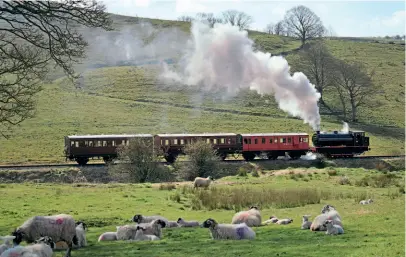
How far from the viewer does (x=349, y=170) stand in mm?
48875

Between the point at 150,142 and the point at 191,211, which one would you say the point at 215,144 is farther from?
the point at 191,211

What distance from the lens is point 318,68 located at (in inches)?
4163

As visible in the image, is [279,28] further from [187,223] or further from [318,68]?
[187,223]

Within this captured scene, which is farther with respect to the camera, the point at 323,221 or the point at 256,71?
the point at 256,71

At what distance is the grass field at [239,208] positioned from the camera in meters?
16.2

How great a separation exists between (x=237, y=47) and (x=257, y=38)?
2966 inches

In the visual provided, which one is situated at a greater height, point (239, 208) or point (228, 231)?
point (228, 231)

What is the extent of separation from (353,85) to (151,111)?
99.1 ft

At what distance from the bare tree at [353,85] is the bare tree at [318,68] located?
1649 mm

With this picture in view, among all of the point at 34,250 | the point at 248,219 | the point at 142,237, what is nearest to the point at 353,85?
the point at 248,219

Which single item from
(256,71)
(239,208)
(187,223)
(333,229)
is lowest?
(239,208)

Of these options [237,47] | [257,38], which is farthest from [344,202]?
[257,38]

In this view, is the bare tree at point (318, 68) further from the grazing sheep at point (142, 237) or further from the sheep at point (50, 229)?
the sheep at point (50, 229)

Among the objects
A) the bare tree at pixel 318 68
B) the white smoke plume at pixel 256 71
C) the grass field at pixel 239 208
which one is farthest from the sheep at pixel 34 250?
the bare tree at pixel 318 68
